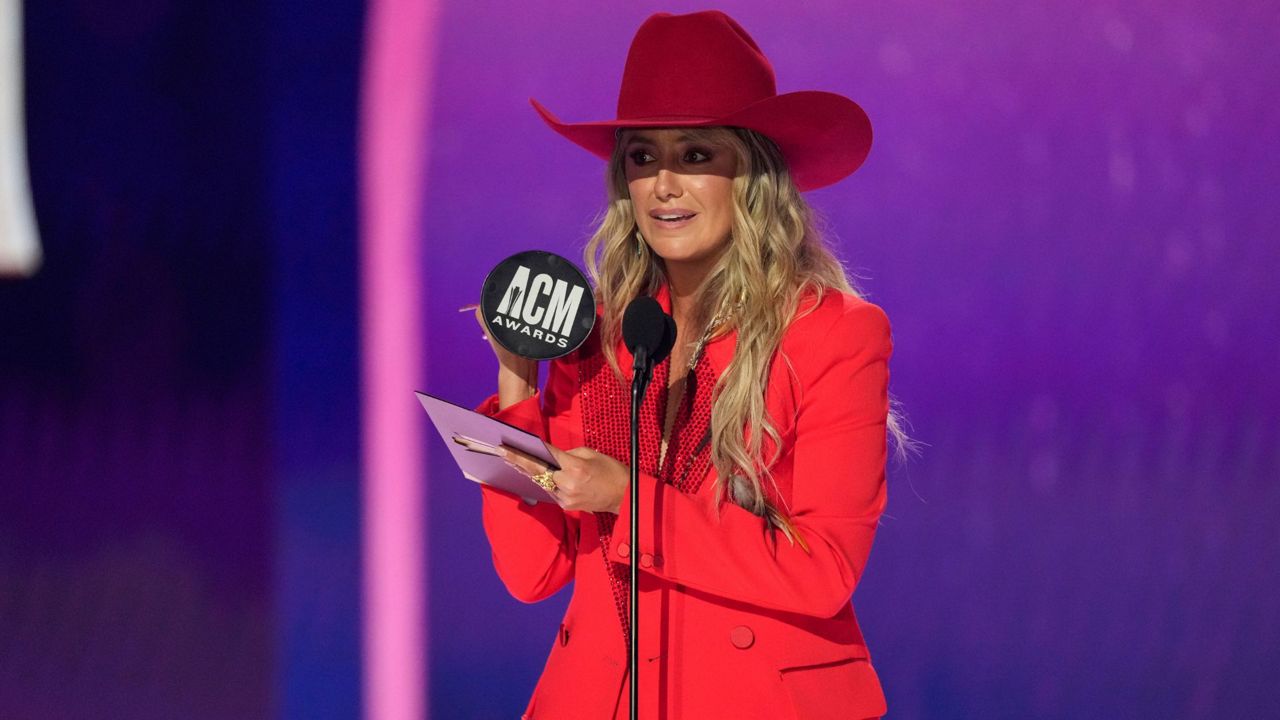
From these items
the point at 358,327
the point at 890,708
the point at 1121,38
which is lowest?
the point at 890,708

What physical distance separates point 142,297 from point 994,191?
70.5 inches

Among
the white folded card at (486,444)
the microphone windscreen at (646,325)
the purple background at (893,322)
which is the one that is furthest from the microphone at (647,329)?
the purple background at (893,322)

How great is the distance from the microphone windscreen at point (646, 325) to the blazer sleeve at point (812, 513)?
165mm

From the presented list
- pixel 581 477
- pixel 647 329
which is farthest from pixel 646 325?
pixel 581 477

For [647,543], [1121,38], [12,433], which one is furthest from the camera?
[1121,38]

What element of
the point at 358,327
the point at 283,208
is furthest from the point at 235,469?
the point at 283,208

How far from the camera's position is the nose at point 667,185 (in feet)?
5.32

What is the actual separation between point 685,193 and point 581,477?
16.5 inches

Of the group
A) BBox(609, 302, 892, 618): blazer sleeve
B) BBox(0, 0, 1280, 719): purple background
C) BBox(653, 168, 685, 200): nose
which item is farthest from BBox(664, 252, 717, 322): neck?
BBox(0, 0, 1280, 719): purple background

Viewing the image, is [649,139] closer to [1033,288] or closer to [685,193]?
[685,193]

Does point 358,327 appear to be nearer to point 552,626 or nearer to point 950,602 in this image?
point 552,626

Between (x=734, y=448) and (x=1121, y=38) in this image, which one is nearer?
(x=734, y=448)

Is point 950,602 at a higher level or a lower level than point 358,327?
lower

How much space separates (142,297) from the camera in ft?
8.73
